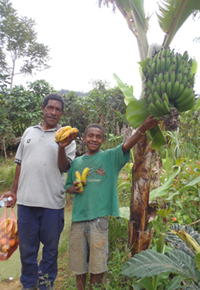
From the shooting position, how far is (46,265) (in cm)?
177

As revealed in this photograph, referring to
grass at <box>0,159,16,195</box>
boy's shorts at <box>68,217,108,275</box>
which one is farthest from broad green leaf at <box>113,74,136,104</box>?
grass at <box>0,159,16,195</box>

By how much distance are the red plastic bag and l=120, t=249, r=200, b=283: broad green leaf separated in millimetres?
1121

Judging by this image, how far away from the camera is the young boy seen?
1.63 metres

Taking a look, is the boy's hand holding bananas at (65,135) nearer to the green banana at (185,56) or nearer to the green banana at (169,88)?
the green banana at (169,88)

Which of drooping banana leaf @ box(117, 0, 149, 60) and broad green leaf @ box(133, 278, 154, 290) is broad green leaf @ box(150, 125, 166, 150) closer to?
drooping banana leaf @ box(117, 0, 149, 60)

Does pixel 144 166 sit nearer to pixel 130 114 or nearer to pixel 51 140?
pixel 130 114

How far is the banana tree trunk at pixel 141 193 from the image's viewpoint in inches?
66.6

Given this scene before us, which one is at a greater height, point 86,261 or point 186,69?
point 186,69

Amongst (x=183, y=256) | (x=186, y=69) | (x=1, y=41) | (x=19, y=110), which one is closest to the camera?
(x=186, y=69)

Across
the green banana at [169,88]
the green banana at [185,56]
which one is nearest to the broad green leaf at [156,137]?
the green banana at [169,88]

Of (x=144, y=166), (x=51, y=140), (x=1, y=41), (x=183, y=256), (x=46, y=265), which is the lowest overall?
(x=46, y=265)

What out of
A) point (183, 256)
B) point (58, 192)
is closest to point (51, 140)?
point (58, 192)

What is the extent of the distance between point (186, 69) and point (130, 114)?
0.43 metres

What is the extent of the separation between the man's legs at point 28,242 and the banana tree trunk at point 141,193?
860 millimetres
